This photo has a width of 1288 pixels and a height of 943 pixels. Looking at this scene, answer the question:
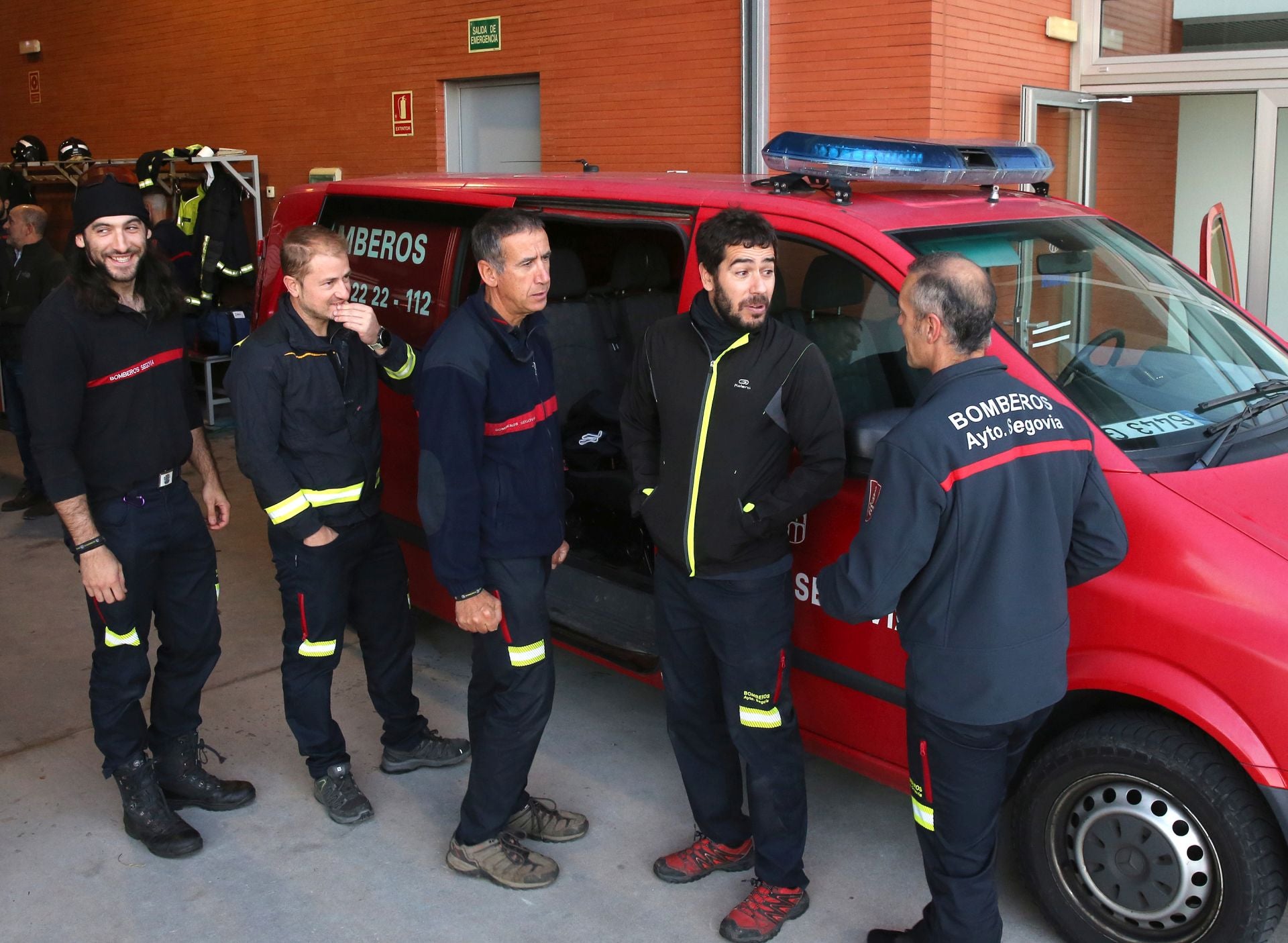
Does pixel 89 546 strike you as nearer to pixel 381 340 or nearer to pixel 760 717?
pixel 381 340

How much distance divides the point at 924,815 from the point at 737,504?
0.81m

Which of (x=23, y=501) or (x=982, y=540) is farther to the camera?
(x=23, y=501)

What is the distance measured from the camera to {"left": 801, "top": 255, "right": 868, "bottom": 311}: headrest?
3.16 metres

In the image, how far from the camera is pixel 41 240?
284 inches

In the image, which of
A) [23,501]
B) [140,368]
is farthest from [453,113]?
[140,368]

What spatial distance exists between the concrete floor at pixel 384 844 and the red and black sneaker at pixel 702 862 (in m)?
0.03

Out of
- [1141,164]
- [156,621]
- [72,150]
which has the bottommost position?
[156,621]

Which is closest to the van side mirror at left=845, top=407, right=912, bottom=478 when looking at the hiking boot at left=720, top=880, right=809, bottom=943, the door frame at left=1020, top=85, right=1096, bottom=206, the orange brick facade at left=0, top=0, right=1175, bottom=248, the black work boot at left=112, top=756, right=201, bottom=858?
the hiking boot at left=720, top=880, right=809, bottom=943

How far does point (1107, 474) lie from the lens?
2.71m

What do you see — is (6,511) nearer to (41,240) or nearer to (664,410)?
(41,240)

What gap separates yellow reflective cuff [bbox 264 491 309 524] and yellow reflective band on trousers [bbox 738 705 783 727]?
53.5 inches

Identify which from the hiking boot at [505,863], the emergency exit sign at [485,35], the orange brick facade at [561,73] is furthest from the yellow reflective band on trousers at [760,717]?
the emergency exit sign at [485,35]

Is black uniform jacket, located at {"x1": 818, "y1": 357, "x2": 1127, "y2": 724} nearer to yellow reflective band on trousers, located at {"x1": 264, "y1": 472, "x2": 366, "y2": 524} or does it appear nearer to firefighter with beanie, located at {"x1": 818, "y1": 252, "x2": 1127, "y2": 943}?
firefighter with beanie, located at {"x1": 818, "y1": 252, "x2": 1127, "y2": 943}

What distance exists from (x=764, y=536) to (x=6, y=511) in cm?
614
